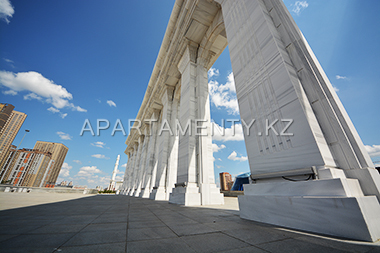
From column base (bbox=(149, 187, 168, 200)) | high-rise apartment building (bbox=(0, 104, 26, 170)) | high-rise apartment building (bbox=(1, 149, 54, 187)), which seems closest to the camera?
column base (bbox=(149, 187, 168, 200))

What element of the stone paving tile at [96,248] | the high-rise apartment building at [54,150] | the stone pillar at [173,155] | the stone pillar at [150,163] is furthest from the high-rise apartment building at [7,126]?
the stone paving tile at [96,248]

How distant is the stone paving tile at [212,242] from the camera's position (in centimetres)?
184

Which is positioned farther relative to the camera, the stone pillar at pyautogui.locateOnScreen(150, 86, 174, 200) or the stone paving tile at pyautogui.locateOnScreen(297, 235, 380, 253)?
the stone pillar at pyautogui.locateOnScreen(150, 86, 174, 200)

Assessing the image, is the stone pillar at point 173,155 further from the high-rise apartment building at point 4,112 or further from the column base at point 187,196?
Answer: the high-rise apartment building at point 4,112

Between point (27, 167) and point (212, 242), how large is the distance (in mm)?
123415

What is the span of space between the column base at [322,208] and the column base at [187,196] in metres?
4.53

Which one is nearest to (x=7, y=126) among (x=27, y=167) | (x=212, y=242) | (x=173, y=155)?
(x=27, y=167)

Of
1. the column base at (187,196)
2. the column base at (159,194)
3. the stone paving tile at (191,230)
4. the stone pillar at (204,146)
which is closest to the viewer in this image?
the stone paving tile at (191,230)

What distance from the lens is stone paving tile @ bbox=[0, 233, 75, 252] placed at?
5.53ft

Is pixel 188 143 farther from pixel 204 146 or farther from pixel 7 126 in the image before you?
pixel 7 126

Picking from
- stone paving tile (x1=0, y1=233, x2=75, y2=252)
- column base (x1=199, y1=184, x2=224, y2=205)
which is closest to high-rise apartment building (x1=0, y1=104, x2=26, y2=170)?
column base (x1=199, y1=184, x2=224, y2=205)

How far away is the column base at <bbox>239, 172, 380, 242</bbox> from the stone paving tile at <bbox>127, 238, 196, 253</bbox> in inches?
91.4

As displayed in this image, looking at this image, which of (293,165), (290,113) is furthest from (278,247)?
(290,113)

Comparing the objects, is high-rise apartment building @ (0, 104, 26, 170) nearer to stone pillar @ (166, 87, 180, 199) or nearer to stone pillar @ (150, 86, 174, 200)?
stone pillar @ (150, 86, 174, 200)
